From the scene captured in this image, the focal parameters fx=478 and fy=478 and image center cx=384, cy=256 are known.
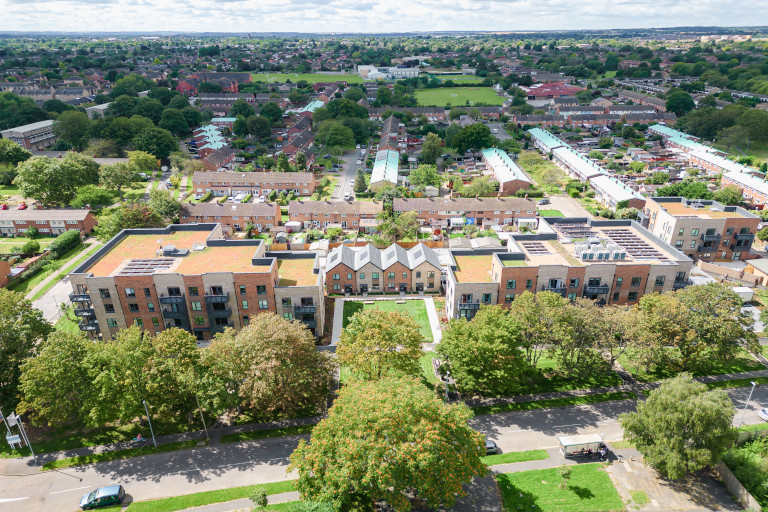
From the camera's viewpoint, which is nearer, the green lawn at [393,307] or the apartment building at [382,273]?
the green lawn at [393,307]

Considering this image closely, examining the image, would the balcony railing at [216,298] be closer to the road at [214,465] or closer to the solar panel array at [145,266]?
the solar panel array at [145,266]

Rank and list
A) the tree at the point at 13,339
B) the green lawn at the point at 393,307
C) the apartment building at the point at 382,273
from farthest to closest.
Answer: the apartment building at the point at 382,273 < the green lawn at the point at 393,307 < the tree at the point at 13,339

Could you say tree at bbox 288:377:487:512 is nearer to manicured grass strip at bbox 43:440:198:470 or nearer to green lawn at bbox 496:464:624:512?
green lawn at bbox 496:464:624:512

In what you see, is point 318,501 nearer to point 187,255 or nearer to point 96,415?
point 96,415

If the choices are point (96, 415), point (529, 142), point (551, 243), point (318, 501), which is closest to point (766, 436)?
point (551, 243)

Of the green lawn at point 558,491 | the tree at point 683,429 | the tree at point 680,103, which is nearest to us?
the tree at point 683,429

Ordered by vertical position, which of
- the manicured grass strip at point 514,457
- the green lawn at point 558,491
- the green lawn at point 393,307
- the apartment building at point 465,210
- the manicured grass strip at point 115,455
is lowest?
the green lawn at point 393,307

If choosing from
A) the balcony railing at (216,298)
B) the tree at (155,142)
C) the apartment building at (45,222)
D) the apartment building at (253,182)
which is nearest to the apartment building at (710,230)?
the balcony railing at (216,298)

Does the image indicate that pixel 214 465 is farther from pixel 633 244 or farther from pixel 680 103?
pixel 680 103

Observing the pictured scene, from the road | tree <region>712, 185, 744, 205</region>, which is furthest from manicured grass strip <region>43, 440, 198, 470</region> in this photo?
tree <region>712, 185, 744, 205</region>
